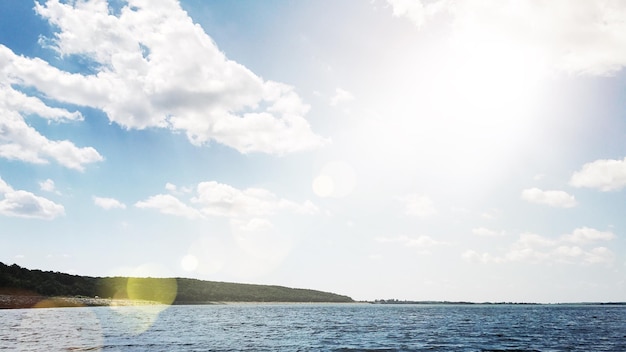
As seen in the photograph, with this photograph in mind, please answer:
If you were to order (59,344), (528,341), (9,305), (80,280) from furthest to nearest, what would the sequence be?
1. (80,280)
2. (9,305)
3. (528,341)
4. (59,344)

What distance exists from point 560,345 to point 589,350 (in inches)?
215

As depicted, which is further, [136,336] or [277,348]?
[136,336]

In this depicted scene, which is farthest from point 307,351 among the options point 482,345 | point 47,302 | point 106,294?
point 106,294

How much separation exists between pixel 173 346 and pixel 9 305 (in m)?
96.6

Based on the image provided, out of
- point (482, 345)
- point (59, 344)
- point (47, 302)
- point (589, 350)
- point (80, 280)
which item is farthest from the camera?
point (80, 280)

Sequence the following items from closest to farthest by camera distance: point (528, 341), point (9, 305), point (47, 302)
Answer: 1. point (528, 341)
2. point (9, 305)
3. point (47, 302)

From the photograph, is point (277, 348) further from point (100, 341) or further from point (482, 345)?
point (482, 345)

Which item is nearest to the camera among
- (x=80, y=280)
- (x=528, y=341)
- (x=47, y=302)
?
(x=528, y=341)

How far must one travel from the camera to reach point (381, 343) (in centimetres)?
5175

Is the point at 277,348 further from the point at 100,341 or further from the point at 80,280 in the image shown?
the point at 80,280

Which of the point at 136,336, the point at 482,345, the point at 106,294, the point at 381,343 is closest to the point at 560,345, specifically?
the point at 482,345

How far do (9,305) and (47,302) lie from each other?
26.2 meters

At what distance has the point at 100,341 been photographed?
4753 cm

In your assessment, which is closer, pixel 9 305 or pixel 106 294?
pixel 9 305
